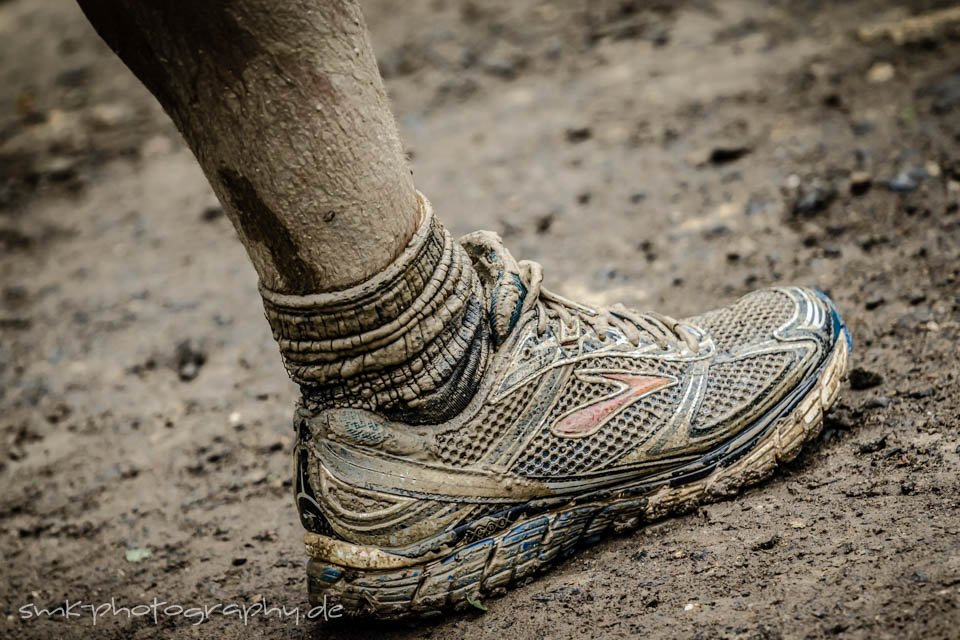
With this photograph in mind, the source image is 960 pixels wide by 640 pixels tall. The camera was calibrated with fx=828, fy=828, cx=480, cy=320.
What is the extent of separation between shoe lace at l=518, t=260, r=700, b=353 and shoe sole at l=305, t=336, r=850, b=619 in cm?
30

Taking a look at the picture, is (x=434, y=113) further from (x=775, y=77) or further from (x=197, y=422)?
(x=197, y=422)

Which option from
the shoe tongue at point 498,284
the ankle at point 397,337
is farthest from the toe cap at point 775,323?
the ankle at point 397,337

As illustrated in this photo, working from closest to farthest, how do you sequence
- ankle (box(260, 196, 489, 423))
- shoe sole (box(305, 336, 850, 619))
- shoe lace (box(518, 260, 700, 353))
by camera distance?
ankle (box(260, 196, 489, 423)) < shoe sole (box(305, 336, 850, 619)) < shoe lace (box(518, 260, 700, 353))

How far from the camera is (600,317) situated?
6.55ft

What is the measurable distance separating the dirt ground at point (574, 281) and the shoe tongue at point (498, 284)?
58 centimetres

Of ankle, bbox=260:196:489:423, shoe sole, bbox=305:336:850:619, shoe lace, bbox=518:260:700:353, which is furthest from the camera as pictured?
shoe lace, bbox=518:260:700:353

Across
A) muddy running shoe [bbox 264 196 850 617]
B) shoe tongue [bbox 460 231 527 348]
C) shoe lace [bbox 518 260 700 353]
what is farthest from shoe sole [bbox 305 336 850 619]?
shoe tongue [bbox 460 231 527 348]

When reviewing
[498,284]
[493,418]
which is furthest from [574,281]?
[493,418]

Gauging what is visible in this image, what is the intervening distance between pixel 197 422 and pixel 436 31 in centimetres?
343

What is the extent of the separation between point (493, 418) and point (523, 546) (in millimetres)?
300

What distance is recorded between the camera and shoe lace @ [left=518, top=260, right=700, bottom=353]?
76.2 inches

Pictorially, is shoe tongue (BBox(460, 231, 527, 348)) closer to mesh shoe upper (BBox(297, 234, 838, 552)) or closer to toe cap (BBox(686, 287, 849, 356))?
mesh shoe upper (BBox(297, 234, 838, 552))

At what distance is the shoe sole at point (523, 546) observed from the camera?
5.81ft

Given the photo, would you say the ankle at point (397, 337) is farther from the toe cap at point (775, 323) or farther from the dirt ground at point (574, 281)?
the toe cap at point (775, 323)
